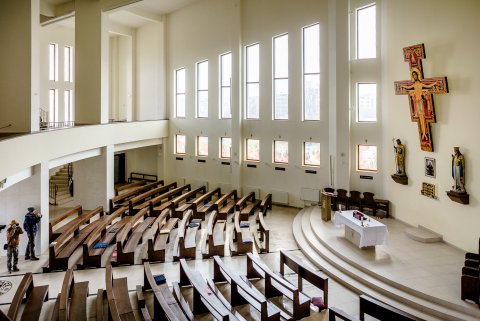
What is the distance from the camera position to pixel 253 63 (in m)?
14.9

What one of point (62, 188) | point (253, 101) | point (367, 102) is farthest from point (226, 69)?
point (62, 188)

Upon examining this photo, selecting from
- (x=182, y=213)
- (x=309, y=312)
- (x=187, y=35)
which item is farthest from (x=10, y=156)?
(x=187, y=35)

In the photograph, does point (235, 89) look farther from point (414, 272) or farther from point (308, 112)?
point (414, 272)

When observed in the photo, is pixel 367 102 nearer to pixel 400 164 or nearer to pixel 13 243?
pixel 400 164

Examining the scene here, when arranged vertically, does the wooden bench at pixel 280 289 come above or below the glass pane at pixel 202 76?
below

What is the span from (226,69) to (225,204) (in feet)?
18.0

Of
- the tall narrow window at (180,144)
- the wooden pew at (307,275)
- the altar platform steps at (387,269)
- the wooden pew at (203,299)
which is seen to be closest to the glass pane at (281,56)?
the tall narrow window at (180,144)

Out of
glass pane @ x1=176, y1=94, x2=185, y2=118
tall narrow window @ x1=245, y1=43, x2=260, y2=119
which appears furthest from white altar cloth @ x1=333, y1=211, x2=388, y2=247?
glass pane @ x1=176, y1=94, x2=185, y2=118

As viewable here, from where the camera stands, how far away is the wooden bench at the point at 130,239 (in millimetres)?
8805

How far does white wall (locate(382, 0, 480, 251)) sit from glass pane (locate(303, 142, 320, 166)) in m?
2.65

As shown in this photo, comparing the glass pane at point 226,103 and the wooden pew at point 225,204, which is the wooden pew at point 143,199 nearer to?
the wooden pew at point 225,204

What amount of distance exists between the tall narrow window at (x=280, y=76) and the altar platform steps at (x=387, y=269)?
5140 mm

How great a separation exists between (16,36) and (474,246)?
11.9m

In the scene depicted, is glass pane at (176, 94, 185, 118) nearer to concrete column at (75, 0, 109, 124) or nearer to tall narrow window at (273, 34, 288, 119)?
concrete column at (75, 0, 109, 124)
